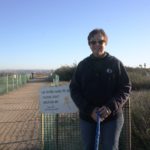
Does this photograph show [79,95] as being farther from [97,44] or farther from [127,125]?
[127,125]

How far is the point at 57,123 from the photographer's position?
653cm

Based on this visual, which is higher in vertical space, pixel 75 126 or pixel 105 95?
pixel 105 95

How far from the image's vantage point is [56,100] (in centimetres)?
628

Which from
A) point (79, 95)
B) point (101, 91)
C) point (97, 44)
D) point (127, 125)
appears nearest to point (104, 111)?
point (101, 91)

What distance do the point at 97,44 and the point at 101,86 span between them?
0.46m

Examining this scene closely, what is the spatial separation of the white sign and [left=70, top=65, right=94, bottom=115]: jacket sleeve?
53.6 inches

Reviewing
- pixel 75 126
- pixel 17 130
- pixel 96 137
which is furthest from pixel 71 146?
pixel 17 130

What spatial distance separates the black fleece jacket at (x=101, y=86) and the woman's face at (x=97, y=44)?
79mm

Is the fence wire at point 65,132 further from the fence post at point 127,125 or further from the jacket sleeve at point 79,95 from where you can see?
the jacket sleeve at point 79,95

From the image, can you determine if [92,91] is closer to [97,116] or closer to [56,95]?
[97,116]

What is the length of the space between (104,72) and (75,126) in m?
1.81

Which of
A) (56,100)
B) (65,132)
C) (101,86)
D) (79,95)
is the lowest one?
(65,132)

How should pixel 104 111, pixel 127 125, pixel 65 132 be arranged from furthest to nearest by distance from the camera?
pixel 65 132, pixel 127 125, pixel 104 111

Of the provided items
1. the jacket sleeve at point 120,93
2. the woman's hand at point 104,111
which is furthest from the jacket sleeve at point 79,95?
the jacket sleeve at point 120,93
